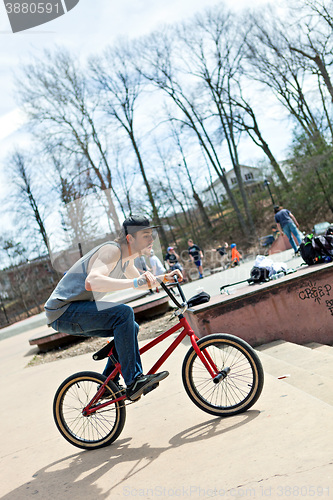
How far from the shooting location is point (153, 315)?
12.0 m

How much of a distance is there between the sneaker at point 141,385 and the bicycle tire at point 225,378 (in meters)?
0.27

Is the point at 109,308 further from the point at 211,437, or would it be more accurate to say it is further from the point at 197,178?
the point at 197,178

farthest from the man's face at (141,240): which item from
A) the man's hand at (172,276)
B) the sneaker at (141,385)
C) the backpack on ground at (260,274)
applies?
the backpack on ground at (260,274)

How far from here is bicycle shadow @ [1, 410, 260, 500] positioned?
322 centimetres

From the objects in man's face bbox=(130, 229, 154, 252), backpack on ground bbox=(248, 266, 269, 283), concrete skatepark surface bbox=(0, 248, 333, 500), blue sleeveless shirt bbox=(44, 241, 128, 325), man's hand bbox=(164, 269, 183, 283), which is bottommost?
concrete skatepark surface bbox=(0, 248, 333, 500)

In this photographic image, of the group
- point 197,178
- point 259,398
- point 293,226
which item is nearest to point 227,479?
point 259,398

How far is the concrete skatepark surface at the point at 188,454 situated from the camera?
2.63 metres

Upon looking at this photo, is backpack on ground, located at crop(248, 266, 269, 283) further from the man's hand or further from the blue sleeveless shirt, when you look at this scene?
the blue sleeveless shirt

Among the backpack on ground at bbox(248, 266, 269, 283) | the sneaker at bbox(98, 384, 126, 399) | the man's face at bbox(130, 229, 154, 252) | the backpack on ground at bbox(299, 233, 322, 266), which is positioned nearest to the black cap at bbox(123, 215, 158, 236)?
the man's face at bbox(130, 229, 154, 252)

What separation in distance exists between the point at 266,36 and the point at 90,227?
2000 cm

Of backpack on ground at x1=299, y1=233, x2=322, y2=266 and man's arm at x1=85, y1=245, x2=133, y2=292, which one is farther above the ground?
man's arm at x1=85, y1=245, x2=133, y2=292

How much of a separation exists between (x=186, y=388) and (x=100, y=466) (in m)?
0.87

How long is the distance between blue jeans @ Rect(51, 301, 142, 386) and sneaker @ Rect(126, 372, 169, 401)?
1.5 inches

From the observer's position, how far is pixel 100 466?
358 cm
